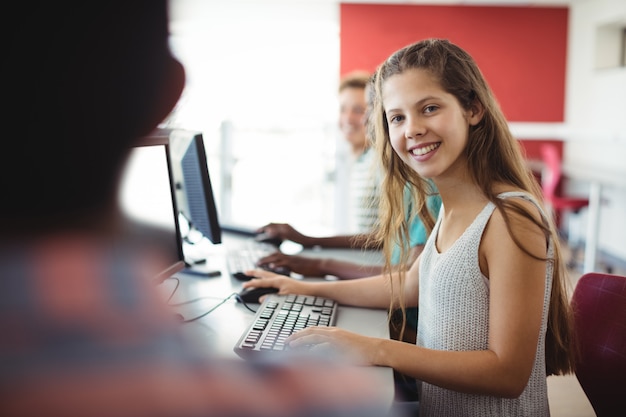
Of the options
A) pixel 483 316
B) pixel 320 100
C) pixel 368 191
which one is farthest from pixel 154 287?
pixel 320 100

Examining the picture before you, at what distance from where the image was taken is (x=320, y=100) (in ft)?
17.9

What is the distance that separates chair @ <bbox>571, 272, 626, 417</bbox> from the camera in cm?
98

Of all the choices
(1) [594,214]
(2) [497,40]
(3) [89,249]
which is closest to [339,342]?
(3) [89,249]

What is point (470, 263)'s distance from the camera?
0.86 metres

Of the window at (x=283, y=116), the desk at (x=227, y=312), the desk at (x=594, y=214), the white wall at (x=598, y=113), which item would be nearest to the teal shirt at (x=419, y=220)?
the desk at (x=227, y=312)

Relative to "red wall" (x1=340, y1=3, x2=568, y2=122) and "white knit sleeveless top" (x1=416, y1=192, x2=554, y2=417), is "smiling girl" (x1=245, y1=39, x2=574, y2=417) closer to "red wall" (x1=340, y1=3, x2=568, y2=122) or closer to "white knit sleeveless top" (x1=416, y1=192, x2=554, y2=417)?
"white knit sleeveless top" (x1=416, y1=192, x2=554, y2=417)

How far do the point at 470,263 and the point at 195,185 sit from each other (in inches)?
29.5

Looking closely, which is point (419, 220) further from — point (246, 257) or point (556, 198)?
point (556, 198)

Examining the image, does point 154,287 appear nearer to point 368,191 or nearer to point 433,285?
point 433,285

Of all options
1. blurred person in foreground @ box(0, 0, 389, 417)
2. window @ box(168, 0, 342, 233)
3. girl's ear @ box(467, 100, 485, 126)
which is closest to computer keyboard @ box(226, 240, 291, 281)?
girl's ear @ box(467, 100, 485, 126)

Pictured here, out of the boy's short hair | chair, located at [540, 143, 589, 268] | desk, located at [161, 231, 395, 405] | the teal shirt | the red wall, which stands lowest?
chair, located at [540, 143, 589, 268]

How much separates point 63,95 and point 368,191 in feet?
4.69

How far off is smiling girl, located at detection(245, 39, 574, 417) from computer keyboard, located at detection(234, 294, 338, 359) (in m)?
0.06

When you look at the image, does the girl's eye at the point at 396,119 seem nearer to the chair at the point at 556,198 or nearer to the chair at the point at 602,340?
the chair at the point at 602,340
